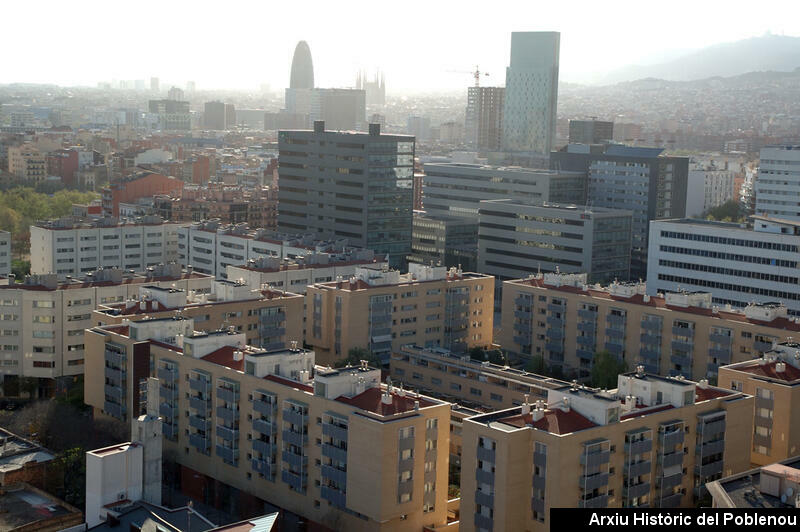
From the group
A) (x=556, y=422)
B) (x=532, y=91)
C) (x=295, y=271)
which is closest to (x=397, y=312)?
(x=295, y=271)

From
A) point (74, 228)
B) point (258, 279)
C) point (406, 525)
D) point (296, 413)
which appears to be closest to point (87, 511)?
point (296, 413)

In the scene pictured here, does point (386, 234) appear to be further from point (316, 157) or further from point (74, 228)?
point (74, 228)

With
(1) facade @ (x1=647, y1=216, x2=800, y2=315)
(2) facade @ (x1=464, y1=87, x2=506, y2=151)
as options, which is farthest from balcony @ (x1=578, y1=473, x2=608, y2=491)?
(2) facade @ (x1=464, y1=87, x2=506, y2=151)

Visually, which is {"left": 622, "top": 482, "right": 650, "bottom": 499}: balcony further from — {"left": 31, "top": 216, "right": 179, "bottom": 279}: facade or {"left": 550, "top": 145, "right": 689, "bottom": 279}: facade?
{"left": 550, "top": 145, "right": 689, "bottom": 279}: facade

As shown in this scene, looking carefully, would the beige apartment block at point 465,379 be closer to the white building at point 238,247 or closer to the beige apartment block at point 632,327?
the beige apartment block at point 632,327

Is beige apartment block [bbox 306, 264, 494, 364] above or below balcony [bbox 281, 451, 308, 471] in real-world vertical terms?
above

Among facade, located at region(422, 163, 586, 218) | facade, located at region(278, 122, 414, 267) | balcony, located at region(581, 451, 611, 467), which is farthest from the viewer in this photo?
facade, located at region(422, 163, 586, 218)
